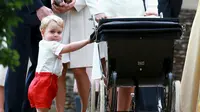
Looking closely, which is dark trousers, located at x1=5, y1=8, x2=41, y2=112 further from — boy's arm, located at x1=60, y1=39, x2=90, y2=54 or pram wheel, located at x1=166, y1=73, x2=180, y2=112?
pram wheel, located at x1=166, y1=73, x2=180, y2=112

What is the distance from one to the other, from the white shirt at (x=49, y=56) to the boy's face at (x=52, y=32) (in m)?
0.04

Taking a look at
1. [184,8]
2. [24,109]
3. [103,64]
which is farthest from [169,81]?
[184,8]

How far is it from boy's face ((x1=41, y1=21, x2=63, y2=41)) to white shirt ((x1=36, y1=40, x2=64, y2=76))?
0.04m

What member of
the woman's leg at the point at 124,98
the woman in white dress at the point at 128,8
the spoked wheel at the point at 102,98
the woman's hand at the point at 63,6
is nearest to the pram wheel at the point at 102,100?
the spoked wheel at the point at 102,98

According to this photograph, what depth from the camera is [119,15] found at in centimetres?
591

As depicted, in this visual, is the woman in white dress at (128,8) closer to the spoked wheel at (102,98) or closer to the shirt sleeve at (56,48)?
the shirt sleeve at (56,48)

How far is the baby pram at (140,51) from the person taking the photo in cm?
501

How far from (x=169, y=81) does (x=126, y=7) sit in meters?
0.98

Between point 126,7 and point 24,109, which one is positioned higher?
point 126,7

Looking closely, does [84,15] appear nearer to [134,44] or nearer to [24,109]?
[24,109]

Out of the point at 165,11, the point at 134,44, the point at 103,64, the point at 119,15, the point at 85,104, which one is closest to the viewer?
the point at 134,44

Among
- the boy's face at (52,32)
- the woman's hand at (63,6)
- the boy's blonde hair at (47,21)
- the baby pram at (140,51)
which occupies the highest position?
the woman's hand at (63,6)

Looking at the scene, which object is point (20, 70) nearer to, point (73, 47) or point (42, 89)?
point (42, 89)

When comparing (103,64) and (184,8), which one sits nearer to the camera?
(103,64)
